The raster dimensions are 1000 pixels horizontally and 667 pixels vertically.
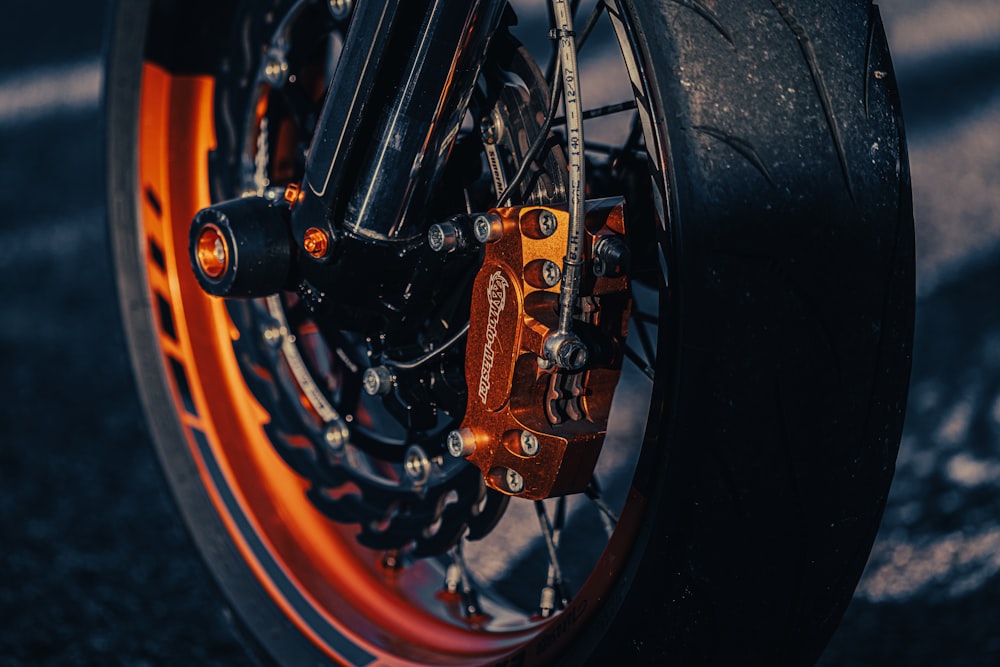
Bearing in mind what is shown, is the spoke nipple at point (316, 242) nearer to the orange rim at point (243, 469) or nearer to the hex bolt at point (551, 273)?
the hex bolt at point (551, 273)

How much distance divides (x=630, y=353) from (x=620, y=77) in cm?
163

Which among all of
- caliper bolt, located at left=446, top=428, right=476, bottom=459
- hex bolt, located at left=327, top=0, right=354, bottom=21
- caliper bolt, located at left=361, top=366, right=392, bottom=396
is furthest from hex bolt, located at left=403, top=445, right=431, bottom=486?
hex bolt, located at left=327, top=0, right=354, bottom=21

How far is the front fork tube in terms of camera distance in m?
0.79

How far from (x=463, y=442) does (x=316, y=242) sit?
211 mm

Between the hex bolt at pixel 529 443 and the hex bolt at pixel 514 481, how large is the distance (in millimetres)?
20

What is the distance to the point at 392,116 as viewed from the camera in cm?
82

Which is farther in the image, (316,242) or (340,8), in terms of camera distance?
(340,8)

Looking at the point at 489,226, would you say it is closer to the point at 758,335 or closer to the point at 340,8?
the point at 758,335

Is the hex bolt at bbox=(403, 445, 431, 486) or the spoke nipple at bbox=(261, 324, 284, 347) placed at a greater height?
the spoke nipple at bbox=(261, 324, 284, 347)

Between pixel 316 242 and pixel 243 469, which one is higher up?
pixel 316 242

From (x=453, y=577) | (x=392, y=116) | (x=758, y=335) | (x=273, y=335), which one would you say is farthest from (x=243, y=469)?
(x=758, y=335)

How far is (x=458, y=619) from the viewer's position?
104 centimetres

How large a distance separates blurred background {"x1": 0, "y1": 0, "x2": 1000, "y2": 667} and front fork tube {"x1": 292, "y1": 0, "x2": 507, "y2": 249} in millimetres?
491

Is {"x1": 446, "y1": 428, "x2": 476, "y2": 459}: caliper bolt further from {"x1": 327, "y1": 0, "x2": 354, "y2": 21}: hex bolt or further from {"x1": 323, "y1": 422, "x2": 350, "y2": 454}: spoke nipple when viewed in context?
{"x1": 327, "y1": 0, "x2": 354, "y2": 21}: hex bolt
